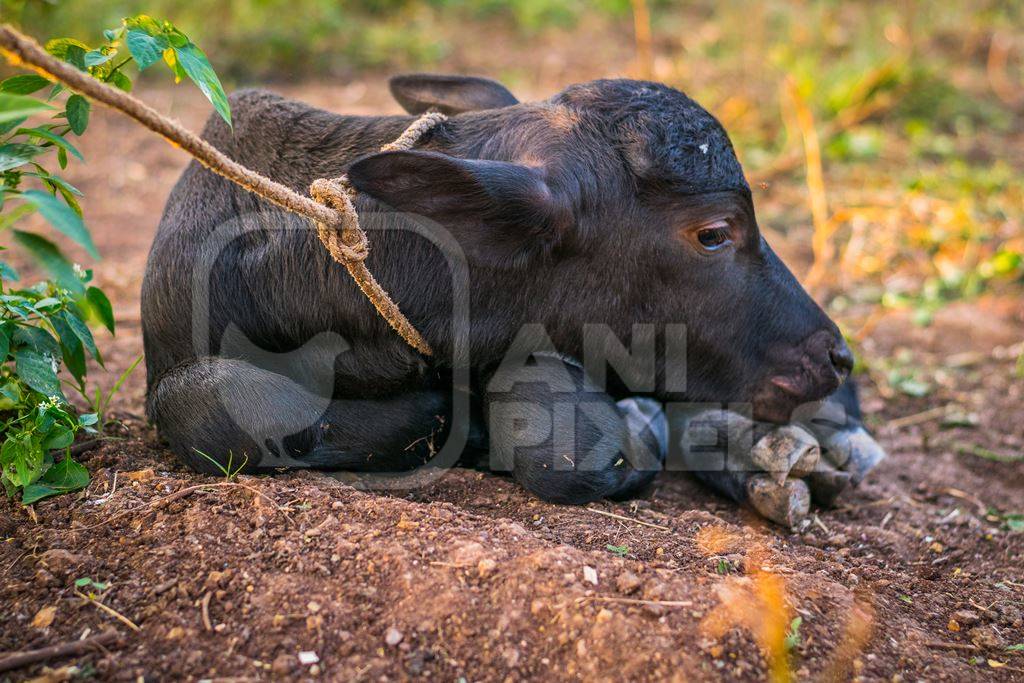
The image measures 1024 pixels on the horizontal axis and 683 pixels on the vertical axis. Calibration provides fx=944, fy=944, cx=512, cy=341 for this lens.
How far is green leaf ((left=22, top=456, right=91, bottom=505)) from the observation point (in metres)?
2.83

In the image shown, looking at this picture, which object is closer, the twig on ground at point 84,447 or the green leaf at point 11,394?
the green leaf at point 11,394

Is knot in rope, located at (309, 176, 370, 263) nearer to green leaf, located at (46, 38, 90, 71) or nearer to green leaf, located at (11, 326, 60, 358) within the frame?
green leaf, located at (46, 38, 90, 71)

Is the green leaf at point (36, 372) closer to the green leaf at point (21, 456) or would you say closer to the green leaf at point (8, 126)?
the green leaf at point (21, 456)

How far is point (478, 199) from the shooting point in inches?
114

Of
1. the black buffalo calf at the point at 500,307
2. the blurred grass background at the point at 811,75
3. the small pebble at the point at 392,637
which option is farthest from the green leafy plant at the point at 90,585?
the blurred grass background at the point at 811,75

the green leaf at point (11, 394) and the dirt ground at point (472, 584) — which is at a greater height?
the green leaf at point (11, 394)

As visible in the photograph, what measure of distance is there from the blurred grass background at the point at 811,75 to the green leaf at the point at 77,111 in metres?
3.96

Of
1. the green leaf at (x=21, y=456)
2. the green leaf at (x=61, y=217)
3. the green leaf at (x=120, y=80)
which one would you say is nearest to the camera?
the green leaf at (x=61, y=217)

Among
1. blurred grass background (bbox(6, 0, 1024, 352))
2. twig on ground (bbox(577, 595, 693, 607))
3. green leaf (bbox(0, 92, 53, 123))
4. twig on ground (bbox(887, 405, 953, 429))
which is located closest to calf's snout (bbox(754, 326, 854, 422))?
twig on ground (bbox(577, 595, 693, 607))

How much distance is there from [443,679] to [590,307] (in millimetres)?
1447

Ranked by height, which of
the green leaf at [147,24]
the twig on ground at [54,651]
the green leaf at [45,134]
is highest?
the green leaf at [147,24]

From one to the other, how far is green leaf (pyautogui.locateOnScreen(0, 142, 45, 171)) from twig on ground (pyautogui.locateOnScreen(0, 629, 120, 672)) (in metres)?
1.28

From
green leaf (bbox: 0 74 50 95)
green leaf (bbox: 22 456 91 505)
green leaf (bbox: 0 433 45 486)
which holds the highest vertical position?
green leaf (bbox: 0 74 50 95)

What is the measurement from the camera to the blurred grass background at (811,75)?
21.2ft
